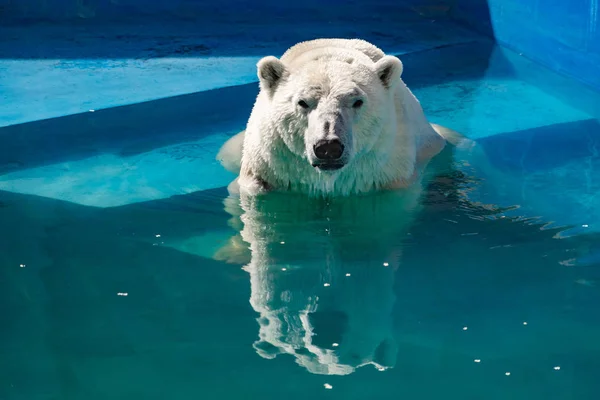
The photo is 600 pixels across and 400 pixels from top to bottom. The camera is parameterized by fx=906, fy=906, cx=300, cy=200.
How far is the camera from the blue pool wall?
27.0 feet

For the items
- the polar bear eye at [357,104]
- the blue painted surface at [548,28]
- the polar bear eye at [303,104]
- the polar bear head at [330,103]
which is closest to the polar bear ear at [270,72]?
the polar bear head at [330,103]

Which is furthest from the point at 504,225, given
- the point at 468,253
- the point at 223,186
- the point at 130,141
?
the point at 130,141

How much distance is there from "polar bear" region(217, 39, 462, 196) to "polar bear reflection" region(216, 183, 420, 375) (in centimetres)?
13

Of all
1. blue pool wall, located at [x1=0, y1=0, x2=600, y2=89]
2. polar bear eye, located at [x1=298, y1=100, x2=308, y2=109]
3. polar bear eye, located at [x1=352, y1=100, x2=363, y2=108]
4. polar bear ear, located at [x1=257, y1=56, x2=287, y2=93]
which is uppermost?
polar bear ear, located at [x1=257, y1=56, x2=287, y2=93]

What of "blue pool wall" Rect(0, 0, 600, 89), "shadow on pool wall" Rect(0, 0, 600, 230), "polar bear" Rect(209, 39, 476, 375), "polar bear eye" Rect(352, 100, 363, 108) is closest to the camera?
"polar bear" Rect(209, 39, 476, 375)

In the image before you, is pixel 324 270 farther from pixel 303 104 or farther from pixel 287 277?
pixel 303 104

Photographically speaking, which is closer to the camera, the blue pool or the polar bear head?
the blue pool

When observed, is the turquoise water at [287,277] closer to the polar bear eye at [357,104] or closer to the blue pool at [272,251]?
the blue pool at [272,251]

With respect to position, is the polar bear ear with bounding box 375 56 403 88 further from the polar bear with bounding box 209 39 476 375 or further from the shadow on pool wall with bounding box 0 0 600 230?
the shadow on pool wall with bounding box 0 0 600 230

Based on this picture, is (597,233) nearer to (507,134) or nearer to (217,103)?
(507,134)

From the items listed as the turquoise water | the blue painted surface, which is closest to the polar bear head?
the turquoise water

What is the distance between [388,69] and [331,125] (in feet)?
2.12

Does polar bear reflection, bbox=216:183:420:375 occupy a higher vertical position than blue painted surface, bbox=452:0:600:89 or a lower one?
lower

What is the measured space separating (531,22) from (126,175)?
15.9 ft
